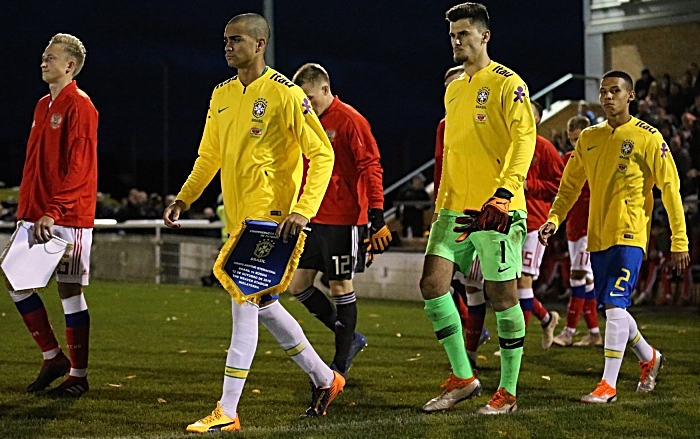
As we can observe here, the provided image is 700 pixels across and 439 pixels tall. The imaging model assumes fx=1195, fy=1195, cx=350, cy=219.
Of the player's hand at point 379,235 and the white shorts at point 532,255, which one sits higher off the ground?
the player's hand at point 379,235

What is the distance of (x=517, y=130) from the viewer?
21.7ft

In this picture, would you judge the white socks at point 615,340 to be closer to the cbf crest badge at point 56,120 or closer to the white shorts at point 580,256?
the white shorts at point 580,256

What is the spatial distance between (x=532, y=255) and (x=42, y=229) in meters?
4.79

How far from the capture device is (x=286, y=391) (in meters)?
7.86

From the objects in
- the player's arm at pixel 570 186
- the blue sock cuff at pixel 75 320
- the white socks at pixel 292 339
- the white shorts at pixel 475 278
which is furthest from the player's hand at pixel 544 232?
the blue sock cuff at pixel 75 320

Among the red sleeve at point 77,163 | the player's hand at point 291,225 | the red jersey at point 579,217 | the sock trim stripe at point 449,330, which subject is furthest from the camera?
the red jersey at point 579,217

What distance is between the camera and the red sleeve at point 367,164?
26.6 ft

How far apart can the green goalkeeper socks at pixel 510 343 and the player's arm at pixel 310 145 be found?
1.42 metres

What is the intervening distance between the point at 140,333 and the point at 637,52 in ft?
54.0

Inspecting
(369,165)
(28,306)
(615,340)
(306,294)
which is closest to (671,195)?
(615,340)

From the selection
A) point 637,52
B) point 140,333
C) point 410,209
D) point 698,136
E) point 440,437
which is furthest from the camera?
point 637,52

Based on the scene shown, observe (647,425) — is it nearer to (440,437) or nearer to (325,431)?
(440,437)

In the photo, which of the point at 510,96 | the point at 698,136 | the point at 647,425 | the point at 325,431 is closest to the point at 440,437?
the point at 325,431

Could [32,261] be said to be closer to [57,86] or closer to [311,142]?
[57,86]
